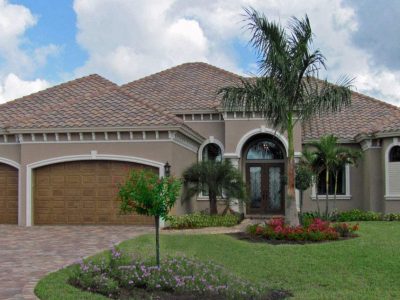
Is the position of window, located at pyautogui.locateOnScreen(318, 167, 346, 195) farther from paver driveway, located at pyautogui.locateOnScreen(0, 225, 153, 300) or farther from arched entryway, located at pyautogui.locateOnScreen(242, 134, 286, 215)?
paver driveway, located at pyautogui.locateOnScreen(0, 225, 153, 300)

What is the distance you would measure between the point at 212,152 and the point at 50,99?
6.95 m

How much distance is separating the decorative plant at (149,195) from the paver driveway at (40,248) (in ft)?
6.92

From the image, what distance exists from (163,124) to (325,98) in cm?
571

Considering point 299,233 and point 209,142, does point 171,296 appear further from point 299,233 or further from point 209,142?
point 209,142

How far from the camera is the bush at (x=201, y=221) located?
18734 millimetres

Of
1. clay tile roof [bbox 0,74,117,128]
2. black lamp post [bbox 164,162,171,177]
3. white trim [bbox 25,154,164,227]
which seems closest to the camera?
black lamp post [bbox 164,162,171,177]

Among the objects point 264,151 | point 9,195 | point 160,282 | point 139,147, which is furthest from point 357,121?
point 160,282

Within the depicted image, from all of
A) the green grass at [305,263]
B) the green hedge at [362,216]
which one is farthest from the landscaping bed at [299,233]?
the green hedge at [362,216]

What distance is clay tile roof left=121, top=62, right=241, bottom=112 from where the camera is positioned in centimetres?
2395

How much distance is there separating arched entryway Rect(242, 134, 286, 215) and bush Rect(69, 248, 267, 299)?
543 inches

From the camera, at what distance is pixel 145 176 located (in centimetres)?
1048

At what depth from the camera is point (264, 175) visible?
78.8 ft

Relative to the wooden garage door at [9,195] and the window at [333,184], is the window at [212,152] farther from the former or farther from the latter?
the wooden garage door at [9,195]

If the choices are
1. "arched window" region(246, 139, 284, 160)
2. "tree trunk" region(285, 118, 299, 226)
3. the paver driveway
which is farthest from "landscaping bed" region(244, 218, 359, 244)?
"arched window" region(246, 139, 284, 160)
